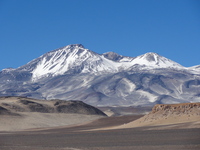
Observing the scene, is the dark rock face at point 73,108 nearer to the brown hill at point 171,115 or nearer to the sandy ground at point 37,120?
the sandy ground at point 37,120

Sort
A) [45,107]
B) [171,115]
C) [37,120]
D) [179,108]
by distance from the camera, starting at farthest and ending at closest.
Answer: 1. [45,107]
2. [37,120]
3. [179,108]
4. [171,115]

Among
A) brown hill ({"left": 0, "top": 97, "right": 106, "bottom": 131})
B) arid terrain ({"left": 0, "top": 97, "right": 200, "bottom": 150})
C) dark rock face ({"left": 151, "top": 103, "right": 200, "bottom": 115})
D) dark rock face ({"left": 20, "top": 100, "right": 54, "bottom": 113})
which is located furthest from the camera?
dark rock face ({"left": 20, "top": 100, "right": 54, "bottom": 113})

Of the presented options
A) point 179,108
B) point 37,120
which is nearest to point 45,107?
point 37,120

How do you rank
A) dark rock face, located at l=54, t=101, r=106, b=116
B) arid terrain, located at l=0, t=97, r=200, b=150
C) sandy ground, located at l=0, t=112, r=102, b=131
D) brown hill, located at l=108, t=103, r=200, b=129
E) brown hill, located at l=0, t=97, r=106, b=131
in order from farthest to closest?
dark rock face, located at l=54, t=101, r=106, b=116 → brown hill, located at l=0, t=97, r=106, b=131 → sandy ground, located at l=0, t=112, r=102, b=131 → brown hill, located at l=108, t=103, r=200, b=129 → arid terrain, located at l=0, t=97, r=200, b=150

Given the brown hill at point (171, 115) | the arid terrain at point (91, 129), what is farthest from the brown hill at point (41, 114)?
the brown hill at point (171, 115)

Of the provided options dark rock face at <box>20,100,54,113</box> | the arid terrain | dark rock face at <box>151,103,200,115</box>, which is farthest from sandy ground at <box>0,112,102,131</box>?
dark rock face at <box>151,103,200,115</box>

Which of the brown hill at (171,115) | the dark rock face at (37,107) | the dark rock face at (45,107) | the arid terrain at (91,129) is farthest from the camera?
the dark rock face at (37,107)

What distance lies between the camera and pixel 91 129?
70000mm

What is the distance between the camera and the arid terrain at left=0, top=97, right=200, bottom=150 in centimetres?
3938

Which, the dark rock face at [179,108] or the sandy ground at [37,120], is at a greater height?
the sandy ground at [37,120]

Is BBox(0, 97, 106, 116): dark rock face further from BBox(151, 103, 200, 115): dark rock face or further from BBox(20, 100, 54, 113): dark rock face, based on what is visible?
BBox(151, 103, 200, 115): dark rock face

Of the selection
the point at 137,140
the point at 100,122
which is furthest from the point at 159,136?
the point at 100,122

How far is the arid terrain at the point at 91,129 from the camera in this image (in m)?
39.4

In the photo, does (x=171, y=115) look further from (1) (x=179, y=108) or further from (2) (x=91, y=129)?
(2) (x=91, y=129)
